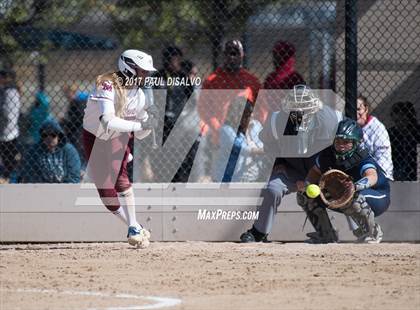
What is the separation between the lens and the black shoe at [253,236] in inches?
364

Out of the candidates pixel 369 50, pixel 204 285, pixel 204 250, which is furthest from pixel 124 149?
pixel 369 50

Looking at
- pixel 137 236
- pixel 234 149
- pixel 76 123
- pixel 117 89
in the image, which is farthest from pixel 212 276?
pixel 76 123

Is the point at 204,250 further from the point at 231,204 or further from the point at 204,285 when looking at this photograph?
the point at 204,285

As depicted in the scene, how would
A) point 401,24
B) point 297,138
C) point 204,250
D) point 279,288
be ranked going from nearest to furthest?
point 279,288 < point 204,250 < point 297,138 < point 401,24

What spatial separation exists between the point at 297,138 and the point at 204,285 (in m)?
3.08

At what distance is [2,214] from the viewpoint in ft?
32.0

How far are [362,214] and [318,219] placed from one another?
0.46 metres

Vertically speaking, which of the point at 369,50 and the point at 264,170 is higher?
the point at 369,50

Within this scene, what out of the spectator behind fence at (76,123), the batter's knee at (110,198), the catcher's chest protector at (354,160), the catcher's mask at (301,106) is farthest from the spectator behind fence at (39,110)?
the catcher's chest protector at (354,160)

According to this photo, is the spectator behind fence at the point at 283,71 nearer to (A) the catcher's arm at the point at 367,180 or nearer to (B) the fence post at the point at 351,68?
(B) the fence post at the point at 351,68

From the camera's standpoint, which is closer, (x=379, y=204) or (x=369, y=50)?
(x=379, y=204)

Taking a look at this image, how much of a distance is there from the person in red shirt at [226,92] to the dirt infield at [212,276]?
4.81 ft

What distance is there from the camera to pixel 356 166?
908cm

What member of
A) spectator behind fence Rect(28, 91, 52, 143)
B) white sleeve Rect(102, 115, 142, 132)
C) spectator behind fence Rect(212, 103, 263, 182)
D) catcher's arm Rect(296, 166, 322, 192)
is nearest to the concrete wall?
spectator behind fence Rect(212, 103, 263, 182)
